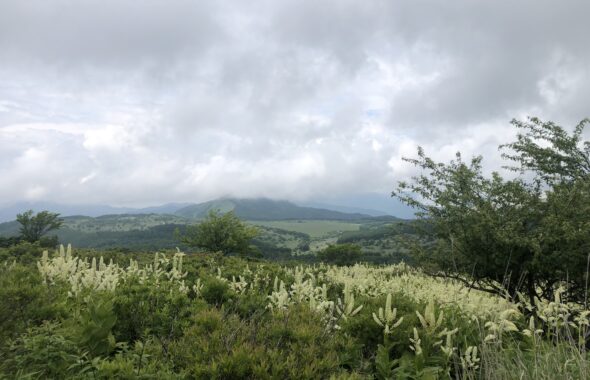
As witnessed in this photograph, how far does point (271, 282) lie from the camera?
985 cm

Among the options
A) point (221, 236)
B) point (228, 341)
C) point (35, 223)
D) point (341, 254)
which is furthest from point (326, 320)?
point (35, 223)

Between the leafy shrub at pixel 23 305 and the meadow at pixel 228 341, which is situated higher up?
the leafy shrub at pixel 23 305

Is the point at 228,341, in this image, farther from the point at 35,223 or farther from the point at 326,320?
the point at 35,223

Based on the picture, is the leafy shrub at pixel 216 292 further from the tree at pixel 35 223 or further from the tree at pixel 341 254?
the tree at pixel 35 223

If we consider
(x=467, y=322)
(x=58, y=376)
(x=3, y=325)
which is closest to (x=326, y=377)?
(x=58, y=376)

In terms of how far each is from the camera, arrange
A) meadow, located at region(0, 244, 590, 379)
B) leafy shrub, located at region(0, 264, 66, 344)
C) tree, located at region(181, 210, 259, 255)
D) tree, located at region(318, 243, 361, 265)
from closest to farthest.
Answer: meadow, located at region(0, 244, 590, 379) → leafy shrub, located at region(0, 264, 66, 344) → tree, located at region(181, 210, 259, 255) → tree, located at region(318, 243, 361, 265)

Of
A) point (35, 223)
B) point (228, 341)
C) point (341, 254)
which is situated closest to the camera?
point (228, 341)

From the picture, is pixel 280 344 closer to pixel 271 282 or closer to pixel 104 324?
pixel 104 324

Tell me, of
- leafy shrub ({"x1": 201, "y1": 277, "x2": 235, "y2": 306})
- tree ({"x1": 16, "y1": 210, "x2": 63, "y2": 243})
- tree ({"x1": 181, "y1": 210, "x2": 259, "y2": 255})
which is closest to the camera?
leafy shrub ({"x1": 201, "y1": 277, "x2": 235, "y2": 306})

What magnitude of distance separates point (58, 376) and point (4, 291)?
127 cm

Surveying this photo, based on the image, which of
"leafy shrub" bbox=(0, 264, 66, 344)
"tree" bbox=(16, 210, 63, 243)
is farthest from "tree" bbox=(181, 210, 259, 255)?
"leafy shrub" bbox=(0, 264, 66, 344)

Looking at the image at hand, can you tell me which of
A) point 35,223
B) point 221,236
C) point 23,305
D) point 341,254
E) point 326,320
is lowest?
point 341,254

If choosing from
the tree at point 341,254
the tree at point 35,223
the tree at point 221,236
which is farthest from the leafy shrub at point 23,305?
the tree at point 35,223

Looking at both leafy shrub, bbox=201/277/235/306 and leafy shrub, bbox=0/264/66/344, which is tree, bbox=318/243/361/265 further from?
leafy shrub, bbox=0/264/66/344
